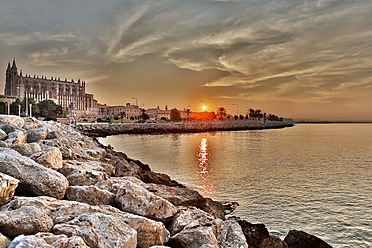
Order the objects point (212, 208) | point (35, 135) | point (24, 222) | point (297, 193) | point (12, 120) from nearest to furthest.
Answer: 1. point (24, 222)
2. point (212, 208)
3. point (35, 135)
4. point (12, 120)
5. point (297, 193)

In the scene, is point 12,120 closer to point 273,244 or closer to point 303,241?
point 273,244

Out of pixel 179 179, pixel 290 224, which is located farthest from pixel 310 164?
pixel 290 224

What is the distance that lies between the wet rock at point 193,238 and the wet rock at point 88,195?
1802 mm

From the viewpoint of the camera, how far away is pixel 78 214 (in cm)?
398

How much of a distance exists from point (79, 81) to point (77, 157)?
596ft

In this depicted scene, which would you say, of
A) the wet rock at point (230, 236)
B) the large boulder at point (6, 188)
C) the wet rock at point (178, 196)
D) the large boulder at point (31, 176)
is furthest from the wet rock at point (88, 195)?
the wet rock at point (230, 236)

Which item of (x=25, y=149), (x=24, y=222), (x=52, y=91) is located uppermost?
(x=52, y=91)

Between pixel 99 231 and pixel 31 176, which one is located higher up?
pixel 31 176

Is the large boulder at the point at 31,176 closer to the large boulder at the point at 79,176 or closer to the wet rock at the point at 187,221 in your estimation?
the large boulder at the point at 79,176

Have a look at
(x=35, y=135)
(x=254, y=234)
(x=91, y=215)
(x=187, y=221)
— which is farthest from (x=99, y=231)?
(x=35, y=135)

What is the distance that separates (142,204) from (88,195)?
1.26 metres

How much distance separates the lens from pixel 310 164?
19547mm

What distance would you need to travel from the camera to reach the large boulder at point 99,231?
10.8ft

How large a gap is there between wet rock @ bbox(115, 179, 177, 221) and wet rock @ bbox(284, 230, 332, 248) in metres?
3.17
